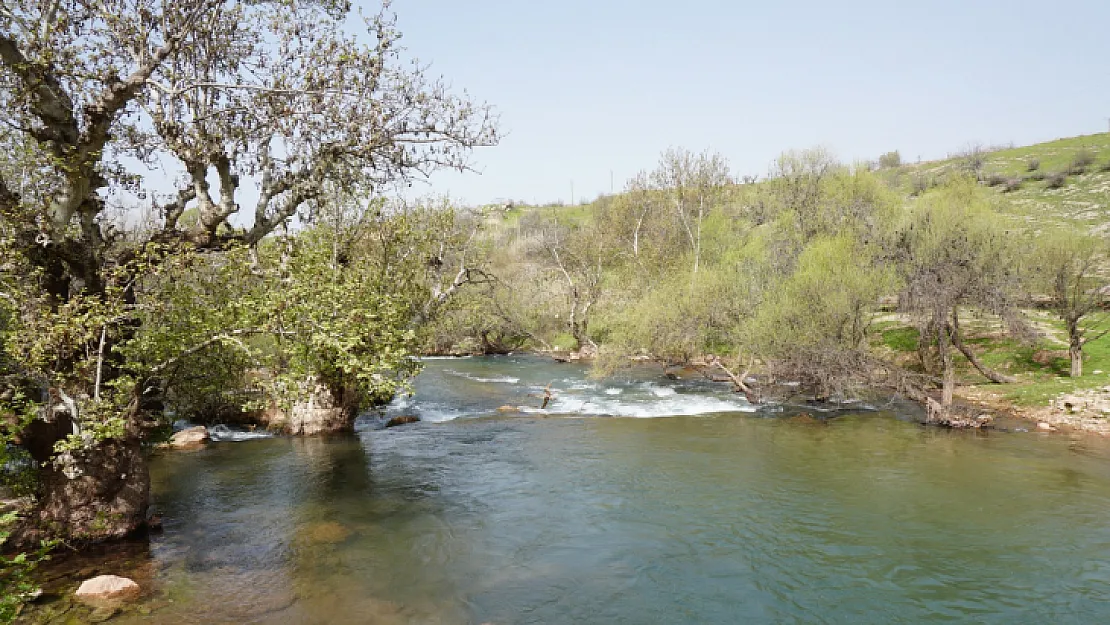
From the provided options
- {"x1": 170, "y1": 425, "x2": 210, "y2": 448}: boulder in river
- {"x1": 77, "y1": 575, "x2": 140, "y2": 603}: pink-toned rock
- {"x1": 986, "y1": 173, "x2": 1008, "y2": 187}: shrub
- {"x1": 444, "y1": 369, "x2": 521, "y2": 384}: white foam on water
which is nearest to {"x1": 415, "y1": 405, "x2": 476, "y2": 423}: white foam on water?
{"x1": 170, "y1": 425, "x2": 210, "y2": 448}: boulder in river

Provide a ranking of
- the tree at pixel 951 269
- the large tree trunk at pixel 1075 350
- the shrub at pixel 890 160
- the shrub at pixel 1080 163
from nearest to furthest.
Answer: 1. the tree at pixel 951 269
2. the large tree trunk at pixel 1075 350
3. the shrub at pixel 1080 163
4. the shrub at pixel 890 160

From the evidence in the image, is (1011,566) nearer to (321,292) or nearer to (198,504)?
(321,292)

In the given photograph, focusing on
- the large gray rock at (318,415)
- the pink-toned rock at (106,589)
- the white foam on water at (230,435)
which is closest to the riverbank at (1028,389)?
the large gray rock at (318,415)

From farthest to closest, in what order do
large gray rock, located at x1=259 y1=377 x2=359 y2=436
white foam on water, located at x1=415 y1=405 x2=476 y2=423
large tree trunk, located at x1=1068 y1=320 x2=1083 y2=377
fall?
large tree trunk, located at x1=1068 y1=320 x2=1083 y2=377 < white foam on water, located at x1=415 y1=405 x2=476 y2=423 < large gray rock, located at x1=259 y1=377 x2=359 y2=436

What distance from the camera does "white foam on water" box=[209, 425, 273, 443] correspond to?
25.2 m

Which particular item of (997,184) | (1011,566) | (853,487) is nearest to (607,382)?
(853,487)

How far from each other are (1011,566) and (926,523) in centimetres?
255

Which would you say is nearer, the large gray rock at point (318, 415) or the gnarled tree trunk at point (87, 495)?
the gnarled tree trunk at point (87, 495)

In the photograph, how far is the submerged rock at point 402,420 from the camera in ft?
94.8

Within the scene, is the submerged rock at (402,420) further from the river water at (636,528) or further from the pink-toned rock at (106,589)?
the pink-toned rock at (106,589)

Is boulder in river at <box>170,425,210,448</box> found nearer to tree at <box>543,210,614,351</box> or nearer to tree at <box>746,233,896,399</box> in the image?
tree at <box>746,233,896,399</box>

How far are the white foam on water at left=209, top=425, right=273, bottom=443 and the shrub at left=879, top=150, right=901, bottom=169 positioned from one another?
118 m

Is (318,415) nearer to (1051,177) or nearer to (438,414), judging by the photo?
(438,414)

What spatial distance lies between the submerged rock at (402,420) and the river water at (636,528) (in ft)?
4.55
